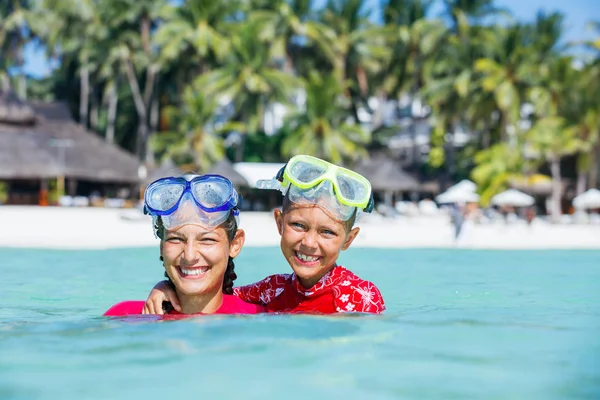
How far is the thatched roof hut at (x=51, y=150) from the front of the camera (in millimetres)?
40375

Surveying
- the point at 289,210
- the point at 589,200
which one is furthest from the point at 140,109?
the point at 289,210

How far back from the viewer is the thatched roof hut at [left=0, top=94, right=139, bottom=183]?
132 feet

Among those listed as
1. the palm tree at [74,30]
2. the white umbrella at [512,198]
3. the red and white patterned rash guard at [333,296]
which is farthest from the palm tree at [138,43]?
the red and white patterned rash guard at [333,296]

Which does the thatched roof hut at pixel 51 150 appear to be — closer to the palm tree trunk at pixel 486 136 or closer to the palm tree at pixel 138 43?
the palm tree at pixel 138 43

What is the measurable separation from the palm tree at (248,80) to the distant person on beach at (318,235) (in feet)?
127

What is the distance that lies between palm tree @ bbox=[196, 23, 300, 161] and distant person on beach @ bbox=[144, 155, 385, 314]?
1523 inches

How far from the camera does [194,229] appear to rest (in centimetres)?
404

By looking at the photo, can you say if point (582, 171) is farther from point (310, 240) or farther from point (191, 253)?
point (191, 253)

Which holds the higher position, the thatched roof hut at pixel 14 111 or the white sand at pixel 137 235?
the thatched roof hut at pixel 14 111

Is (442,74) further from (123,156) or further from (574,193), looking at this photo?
(123,156)

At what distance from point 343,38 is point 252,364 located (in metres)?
44.6

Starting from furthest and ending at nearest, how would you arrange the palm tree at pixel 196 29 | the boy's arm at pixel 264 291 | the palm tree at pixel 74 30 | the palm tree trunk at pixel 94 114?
the palm tree trunk at pixel 94 114
the palm tree at pixel 74 30
the palm tree at pixel 196 29
the boy's arm at pixel 264 291

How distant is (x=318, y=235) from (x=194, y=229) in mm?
628

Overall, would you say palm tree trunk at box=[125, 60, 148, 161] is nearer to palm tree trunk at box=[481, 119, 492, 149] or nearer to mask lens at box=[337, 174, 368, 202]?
palm tree trunk at box=[481, 119, 492, 149]
